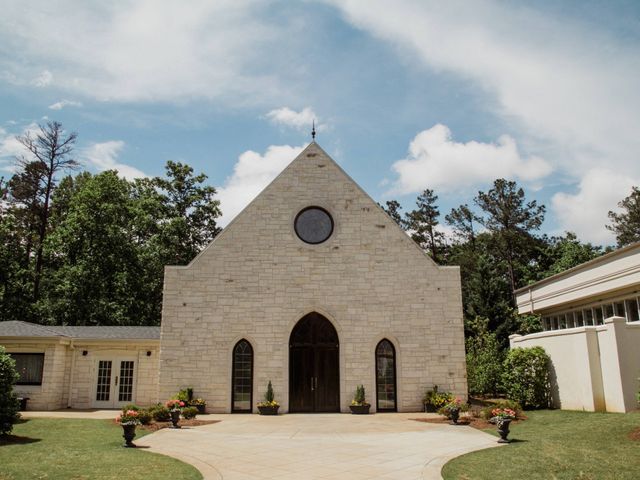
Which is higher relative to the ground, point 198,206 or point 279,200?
point 198,206

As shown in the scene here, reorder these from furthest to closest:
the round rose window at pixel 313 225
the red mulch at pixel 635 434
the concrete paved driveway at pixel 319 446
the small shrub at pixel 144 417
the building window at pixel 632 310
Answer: the round rose window at pixel 313 225 → the building window at pixel 632 310 → the small shrub at pixel 144 417 → the red mulch at pixel 635 434 → the concrete paved driveway at pixel 319 446

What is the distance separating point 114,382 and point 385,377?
36.4 feet

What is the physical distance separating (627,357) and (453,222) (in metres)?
39.4

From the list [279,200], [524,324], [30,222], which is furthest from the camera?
[30,222]

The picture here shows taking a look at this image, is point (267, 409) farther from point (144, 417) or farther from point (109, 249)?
point (109, 249)

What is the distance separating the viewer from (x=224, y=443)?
12438mm

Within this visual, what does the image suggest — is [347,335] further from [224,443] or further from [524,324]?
[524,324]

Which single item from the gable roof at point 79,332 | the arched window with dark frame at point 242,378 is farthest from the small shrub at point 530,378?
the gable roof at point 79,332

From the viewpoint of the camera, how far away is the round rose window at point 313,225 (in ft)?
67.8

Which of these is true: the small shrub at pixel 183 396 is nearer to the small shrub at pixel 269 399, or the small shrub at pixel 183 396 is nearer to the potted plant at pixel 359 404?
the small shrub at pixel 269 399

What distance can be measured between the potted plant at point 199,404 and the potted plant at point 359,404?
208 inches

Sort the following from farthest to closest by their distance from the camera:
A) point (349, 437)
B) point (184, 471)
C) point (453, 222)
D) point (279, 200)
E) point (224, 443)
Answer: point (453, 222), point (279, 200), point (349, 437), point (224, 443), point (184, 471)

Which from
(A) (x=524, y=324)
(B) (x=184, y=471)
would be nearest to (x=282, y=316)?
(B) (x=184, y=471)

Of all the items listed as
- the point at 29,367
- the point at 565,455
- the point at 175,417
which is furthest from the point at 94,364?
the point at 565,455
